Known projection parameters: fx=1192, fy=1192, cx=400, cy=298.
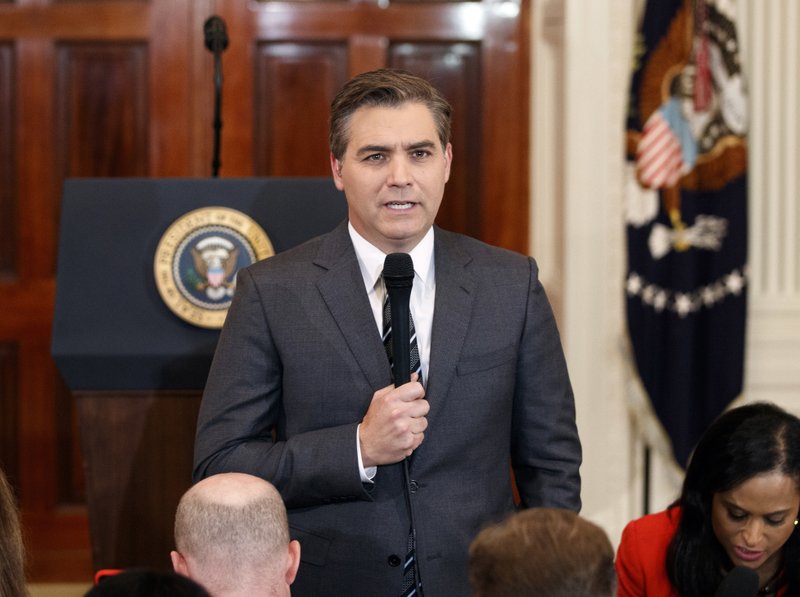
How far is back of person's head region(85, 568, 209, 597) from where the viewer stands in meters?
1.15

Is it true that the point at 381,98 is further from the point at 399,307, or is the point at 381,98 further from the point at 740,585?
the point at 740,585

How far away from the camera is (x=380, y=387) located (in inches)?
79.5

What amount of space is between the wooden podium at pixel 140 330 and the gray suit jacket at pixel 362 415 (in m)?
0.48

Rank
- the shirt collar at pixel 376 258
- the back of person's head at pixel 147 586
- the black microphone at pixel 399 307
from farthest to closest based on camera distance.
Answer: the shirt collar at pixel 376 258 < the black microphone at pixel 399 307 < the back of person's head at pixel 147 586

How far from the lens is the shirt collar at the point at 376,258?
2080 mm

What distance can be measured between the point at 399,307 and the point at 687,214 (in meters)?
1.96

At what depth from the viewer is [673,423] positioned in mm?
3605

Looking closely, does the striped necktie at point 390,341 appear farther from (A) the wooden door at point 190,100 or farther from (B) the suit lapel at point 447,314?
(A) the wooden door at point 190,100

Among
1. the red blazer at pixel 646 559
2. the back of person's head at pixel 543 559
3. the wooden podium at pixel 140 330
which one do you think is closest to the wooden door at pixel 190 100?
the wooden podium at pixel 140 330

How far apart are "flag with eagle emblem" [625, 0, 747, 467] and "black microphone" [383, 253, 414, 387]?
A: 1.88 m

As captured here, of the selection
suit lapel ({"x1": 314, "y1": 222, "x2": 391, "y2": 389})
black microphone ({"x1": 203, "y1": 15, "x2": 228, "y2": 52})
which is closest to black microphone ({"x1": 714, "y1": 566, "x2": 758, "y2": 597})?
suit lapel ({"x1": 314, "y1": 222, "x2": 391, "y2": 389})

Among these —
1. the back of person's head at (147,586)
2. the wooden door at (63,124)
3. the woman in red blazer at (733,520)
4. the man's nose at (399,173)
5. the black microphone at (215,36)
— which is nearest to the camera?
the back of person's head at (147,586)

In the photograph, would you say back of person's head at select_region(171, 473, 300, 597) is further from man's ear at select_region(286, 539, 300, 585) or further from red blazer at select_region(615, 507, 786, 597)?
red blazer at select_region(615, 507, 786, 597)

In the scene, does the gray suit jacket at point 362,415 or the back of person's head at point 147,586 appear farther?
the gray suit jacket at point 362,415
